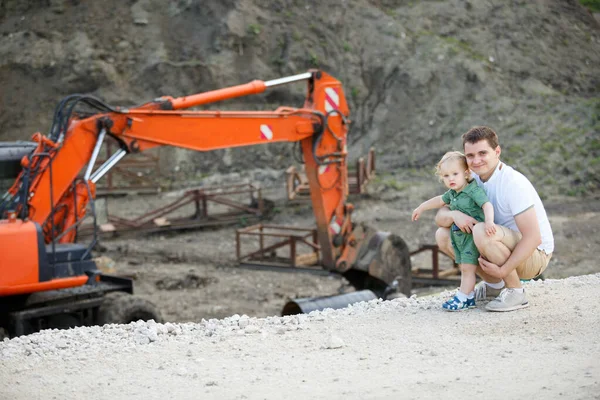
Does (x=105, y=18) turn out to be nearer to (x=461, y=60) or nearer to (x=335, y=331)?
(x=461, y=60)

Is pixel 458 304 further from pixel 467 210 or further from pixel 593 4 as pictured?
pixel 593 4

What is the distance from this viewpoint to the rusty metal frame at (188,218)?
1834cm

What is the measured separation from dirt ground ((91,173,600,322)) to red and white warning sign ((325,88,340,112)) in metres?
2.50

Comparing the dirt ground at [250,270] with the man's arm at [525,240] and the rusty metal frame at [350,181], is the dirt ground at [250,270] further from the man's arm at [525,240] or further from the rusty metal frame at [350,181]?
the man's arm at [525,240]

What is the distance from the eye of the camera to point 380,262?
12.5 m

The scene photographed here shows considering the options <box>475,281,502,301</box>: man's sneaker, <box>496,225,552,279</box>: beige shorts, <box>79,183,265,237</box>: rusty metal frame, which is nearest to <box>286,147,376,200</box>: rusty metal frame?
<box>79,183,265,237</box>: rusty metal frame

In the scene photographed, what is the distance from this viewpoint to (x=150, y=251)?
17.5 meters

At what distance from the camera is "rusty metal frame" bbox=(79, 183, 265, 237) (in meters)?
18.3

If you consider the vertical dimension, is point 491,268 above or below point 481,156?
below

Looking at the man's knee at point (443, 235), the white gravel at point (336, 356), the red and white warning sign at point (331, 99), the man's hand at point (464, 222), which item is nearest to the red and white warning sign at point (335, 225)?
the red and white warning sign at point (331, 99)

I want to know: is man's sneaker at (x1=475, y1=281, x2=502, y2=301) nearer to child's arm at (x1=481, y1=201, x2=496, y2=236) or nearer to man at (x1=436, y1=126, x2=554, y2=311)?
man at (x1=436, y1=126, x2=554, y2=311)

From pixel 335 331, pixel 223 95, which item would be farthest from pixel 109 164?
pixel 335 331

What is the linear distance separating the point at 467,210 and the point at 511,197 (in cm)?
32

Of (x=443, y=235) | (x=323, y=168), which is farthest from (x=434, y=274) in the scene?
(x=443, y=235)
